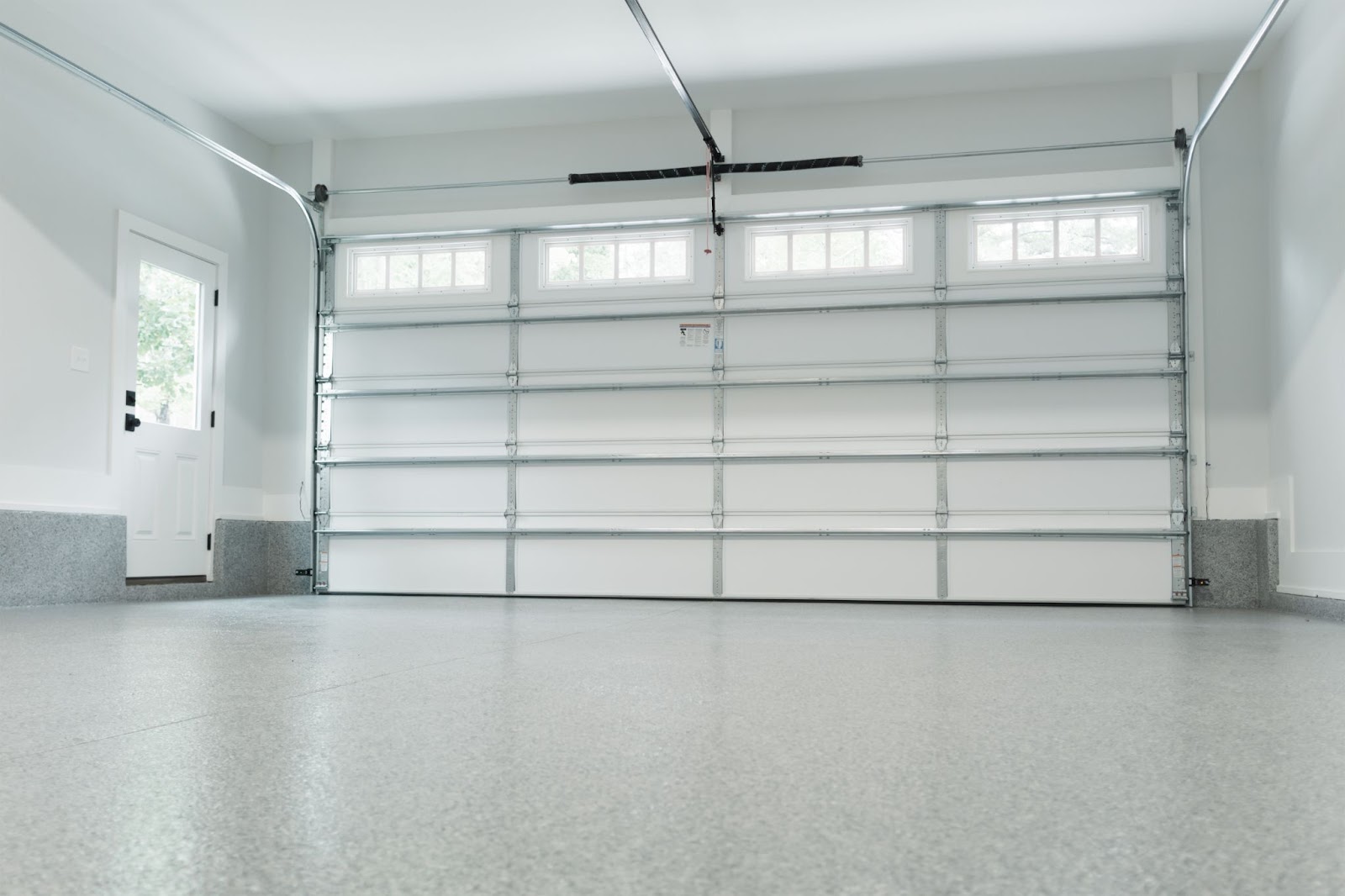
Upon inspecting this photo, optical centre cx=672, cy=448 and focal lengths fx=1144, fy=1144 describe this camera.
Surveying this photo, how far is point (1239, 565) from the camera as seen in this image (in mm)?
10102

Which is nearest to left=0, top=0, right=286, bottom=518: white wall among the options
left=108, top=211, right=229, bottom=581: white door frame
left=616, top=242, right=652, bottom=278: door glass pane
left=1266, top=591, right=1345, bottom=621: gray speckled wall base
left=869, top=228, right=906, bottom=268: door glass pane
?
left=108, top=211, right=229, bottom=581: white door frame

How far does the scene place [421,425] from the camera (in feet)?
38.0

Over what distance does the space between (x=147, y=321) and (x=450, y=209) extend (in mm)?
3205

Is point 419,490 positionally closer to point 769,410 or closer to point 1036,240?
point 769,410

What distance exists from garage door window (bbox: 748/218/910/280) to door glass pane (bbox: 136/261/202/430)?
17.7ft

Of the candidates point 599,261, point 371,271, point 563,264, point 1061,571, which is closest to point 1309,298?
point 1061,571

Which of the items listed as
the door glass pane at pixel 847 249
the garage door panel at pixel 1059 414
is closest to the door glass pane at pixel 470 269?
the door glass pane at pixel 847 249

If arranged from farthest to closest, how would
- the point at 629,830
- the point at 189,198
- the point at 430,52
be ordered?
the point at 189,198 → the point at 430,52 → the point at 629,830

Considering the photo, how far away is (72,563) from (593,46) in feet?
19.9

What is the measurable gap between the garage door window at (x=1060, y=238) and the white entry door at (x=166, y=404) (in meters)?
7.41

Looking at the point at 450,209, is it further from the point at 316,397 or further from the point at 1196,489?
the point at 1196,489

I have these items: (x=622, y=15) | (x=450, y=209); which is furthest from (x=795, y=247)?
(x=450, y=209)

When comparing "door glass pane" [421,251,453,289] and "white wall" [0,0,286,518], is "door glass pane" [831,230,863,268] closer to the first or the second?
"door glass pane" [421,251,453,289]

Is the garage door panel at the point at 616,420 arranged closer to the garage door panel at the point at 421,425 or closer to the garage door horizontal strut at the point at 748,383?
the garage door horizontal strut at the point at 748,383
